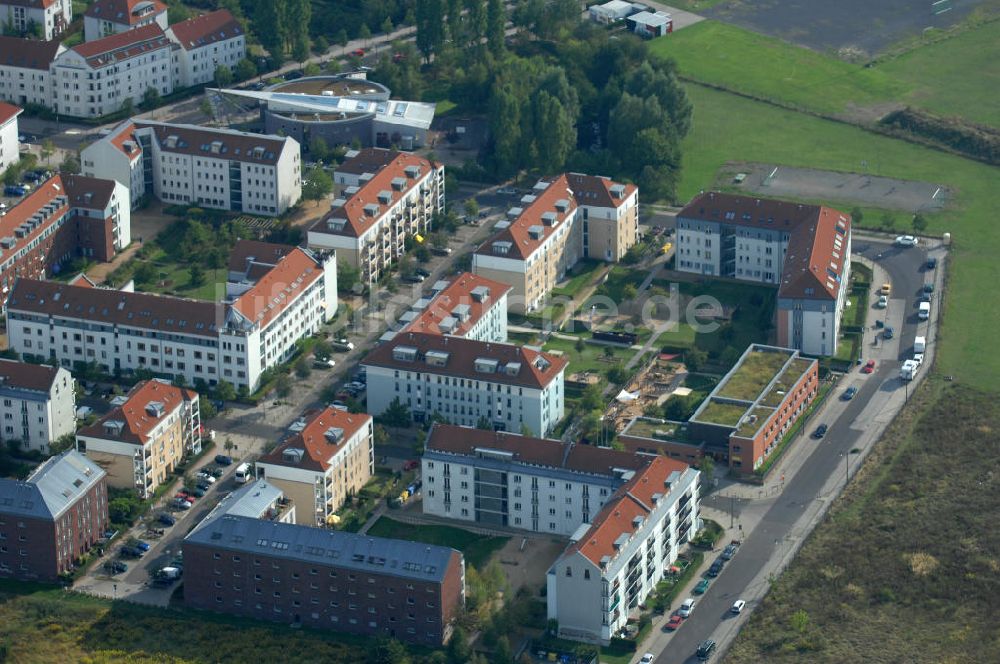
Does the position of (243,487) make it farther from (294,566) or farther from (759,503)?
(759,503)

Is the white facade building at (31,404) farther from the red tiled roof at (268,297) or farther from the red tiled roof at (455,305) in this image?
the red tiled roof at (455,305)

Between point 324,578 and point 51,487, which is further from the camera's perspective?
point 51,487

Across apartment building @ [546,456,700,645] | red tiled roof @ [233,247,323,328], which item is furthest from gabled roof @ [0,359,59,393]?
apartment building @ [546,456,700,645]

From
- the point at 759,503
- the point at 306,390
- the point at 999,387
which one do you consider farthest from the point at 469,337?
the point at 999,387

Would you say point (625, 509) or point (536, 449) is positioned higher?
point (536, 449)

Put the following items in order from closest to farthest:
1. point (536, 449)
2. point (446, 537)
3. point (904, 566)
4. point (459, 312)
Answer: point (904, 566) < point (536, 449) < point (446, 537) < point (459, 312)

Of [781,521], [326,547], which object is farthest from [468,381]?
[326,547]

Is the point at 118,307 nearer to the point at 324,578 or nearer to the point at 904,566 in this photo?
the point at 324,578

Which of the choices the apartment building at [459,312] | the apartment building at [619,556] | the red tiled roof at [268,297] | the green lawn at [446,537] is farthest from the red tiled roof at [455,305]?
the apartment building at [619,556]
